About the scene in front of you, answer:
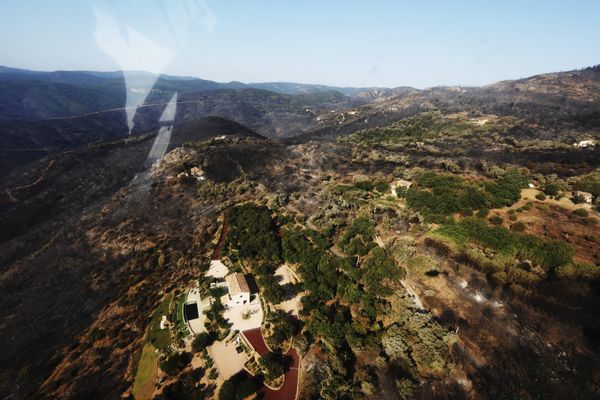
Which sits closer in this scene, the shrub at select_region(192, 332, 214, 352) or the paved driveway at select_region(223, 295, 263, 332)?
the shrub at select_region(192, 332, 214, 352)

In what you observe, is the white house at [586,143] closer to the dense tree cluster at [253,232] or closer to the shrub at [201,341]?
the dense tree cluster at [253,232]

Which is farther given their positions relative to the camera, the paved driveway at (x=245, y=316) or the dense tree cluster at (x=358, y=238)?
the dense tree cluster at (x=358, y=238)

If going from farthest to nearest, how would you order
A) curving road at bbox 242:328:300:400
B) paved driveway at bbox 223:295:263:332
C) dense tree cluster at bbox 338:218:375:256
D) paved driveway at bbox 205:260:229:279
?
paved driveway at bbox 205:260:229:279 → dense tree cluster at bbox 338:218:375:256 → paved driveway at bbox 223:295:263:332 → curving road at bbox 242:328:300:400

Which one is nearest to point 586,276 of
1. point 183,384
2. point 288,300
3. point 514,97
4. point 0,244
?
point 288,300

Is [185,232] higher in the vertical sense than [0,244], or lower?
higher

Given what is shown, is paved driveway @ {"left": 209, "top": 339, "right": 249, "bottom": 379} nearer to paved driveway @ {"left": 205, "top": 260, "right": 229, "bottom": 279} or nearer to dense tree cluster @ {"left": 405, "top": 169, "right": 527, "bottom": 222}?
paved driveway @ {"left": 205, "top": 260, "right": 229, "bottom": 279}

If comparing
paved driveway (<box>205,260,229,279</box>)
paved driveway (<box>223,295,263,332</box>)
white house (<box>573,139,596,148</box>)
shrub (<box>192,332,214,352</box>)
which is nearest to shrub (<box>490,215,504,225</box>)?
paved driveway (<box>223,295,263,332</box>)

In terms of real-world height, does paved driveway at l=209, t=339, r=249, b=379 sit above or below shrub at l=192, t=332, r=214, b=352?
below

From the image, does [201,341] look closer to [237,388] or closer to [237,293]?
[237,293]

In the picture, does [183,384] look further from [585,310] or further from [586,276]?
[586,276]

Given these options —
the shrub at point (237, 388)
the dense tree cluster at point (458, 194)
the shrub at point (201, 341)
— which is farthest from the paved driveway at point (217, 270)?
the dense tree cluster at point (458, 194)

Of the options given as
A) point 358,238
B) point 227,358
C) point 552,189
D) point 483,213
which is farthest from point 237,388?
point 552,189
